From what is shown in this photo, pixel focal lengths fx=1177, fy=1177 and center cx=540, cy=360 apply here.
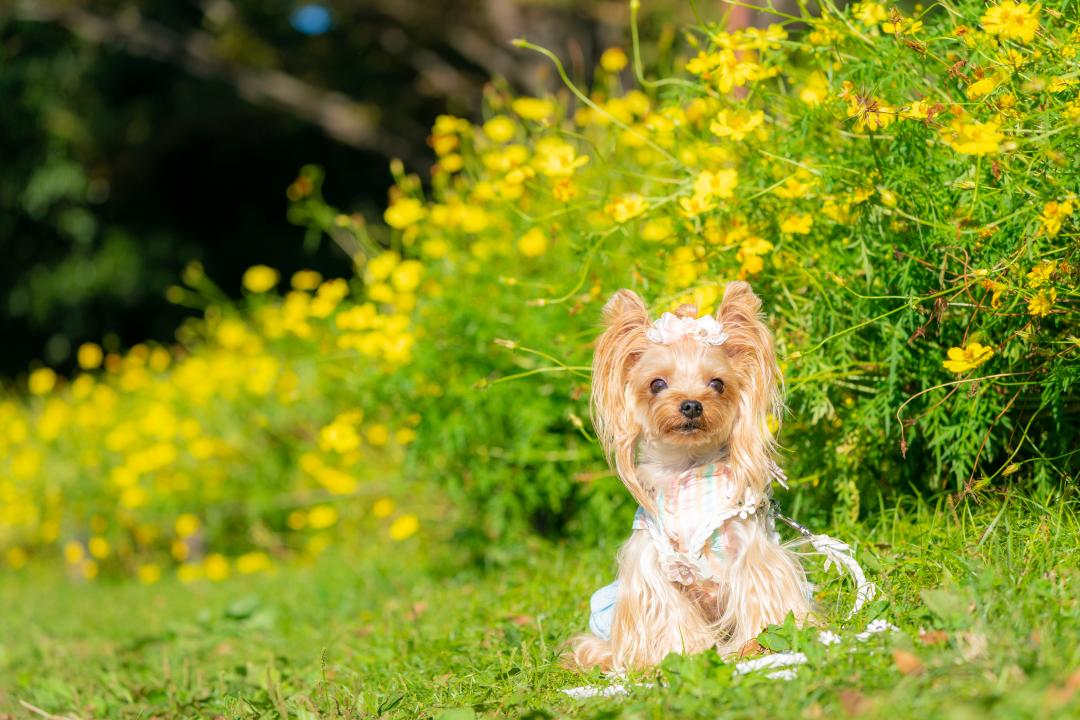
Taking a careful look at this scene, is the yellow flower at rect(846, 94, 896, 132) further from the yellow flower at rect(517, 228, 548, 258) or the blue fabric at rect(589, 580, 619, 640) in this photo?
the yellow flower at rect(517, 228, 548, 258)

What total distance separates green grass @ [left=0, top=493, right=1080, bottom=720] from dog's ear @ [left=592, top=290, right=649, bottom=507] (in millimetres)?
588

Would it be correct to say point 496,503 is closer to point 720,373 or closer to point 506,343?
point 506,343

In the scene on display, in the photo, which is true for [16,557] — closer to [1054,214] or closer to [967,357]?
[967,357]

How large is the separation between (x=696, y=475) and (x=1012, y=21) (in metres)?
1.34

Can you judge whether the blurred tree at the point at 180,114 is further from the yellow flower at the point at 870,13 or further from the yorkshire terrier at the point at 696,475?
the yorkshire terrier at the point at 696,475

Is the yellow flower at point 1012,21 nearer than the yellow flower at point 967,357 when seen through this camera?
Yes

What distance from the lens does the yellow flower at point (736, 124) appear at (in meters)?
3.44

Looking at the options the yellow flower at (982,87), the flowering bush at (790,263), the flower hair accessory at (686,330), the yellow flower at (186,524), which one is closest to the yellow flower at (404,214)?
the flowering bush at (790,263)

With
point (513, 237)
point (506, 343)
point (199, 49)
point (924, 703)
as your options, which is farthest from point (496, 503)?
point (199, 49)

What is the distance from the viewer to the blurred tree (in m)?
12.4

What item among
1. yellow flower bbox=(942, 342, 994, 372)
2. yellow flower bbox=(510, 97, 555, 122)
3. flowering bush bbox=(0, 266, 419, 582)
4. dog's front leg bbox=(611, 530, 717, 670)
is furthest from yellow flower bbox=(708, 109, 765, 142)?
flowering bush bbox=(0, 266, 419, 582)

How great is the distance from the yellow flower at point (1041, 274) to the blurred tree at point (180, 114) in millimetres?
8660

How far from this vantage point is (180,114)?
13.7 meters

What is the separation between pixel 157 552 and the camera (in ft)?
25.5
